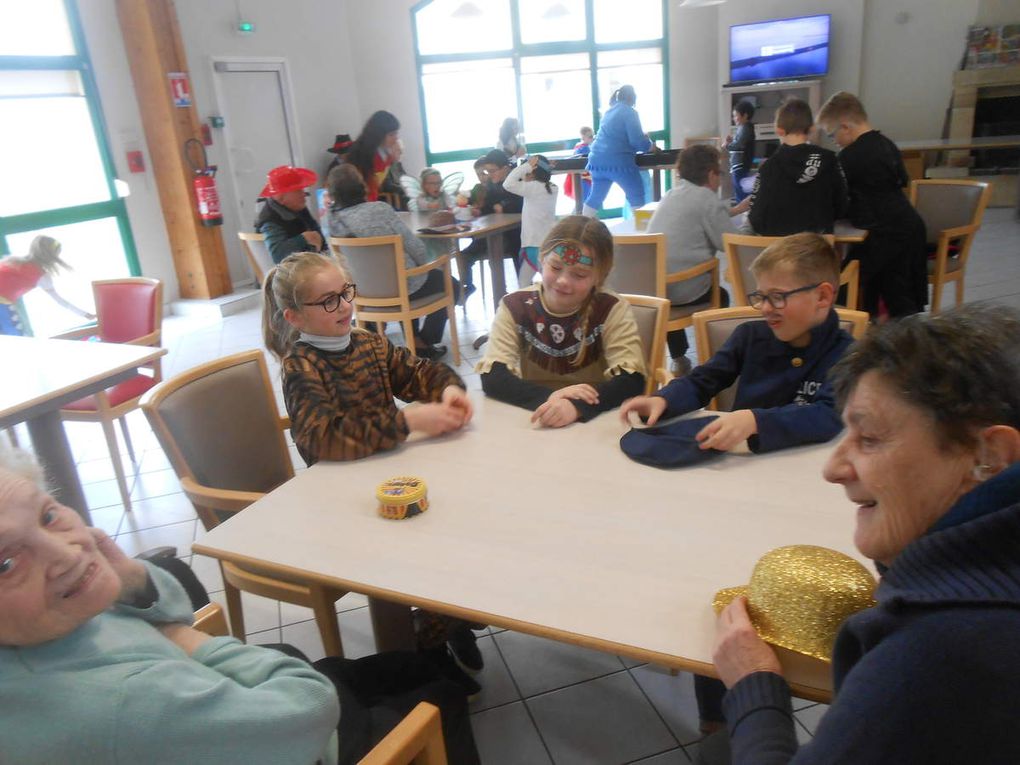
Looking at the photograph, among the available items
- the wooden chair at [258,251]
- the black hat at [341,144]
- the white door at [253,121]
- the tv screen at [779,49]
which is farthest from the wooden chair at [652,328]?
the tv screen at [779,49]

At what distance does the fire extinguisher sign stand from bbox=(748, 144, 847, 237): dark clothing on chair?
4338 mm

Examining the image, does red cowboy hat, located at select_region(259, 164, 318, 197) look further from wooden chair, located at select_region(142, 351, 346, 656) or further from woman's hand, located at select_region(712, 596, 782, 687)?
woman's hand, located at select_region(712, 596, 782, 687)

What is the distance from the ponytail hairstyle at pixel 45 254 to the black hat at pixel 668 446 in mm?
2749

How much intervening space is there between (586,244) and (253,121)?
5673 millimetres

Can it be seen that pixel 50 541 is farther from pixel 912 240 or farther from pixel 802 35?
pixel 802 35

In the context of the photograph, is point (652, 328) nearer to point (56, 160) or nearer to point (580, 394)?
point (580, 394)

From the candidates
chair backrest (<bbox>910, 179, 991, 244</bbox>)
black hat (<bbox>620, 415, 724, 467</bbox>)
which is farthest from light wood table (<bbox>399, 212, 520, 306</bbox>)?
black hat (<bbox>620, 415, 724, 467</bbox>)

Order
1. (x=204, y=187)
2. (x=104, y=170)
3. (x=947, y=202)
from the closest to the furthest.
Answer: (x=947, y=202) → (x=104, y=170) → (x=204, y=187)

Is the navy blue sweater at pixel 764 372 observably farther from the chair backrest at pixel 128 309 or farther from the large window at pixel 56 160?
the large window at pixel 56 160

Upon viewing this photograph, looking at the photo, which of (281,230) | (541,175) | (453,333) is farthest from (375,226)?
(541,175)

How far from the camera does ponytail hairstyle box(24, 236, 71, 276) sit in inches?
122

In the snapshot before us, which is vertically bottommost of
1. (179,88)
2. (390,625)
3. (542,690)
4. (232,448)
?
(542,690)

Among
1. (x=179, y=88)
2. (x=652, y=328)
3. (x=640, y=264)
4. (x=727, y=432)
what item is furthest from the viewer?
(x=179, y=88)

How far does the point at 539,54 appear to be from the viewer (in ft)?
28.5
